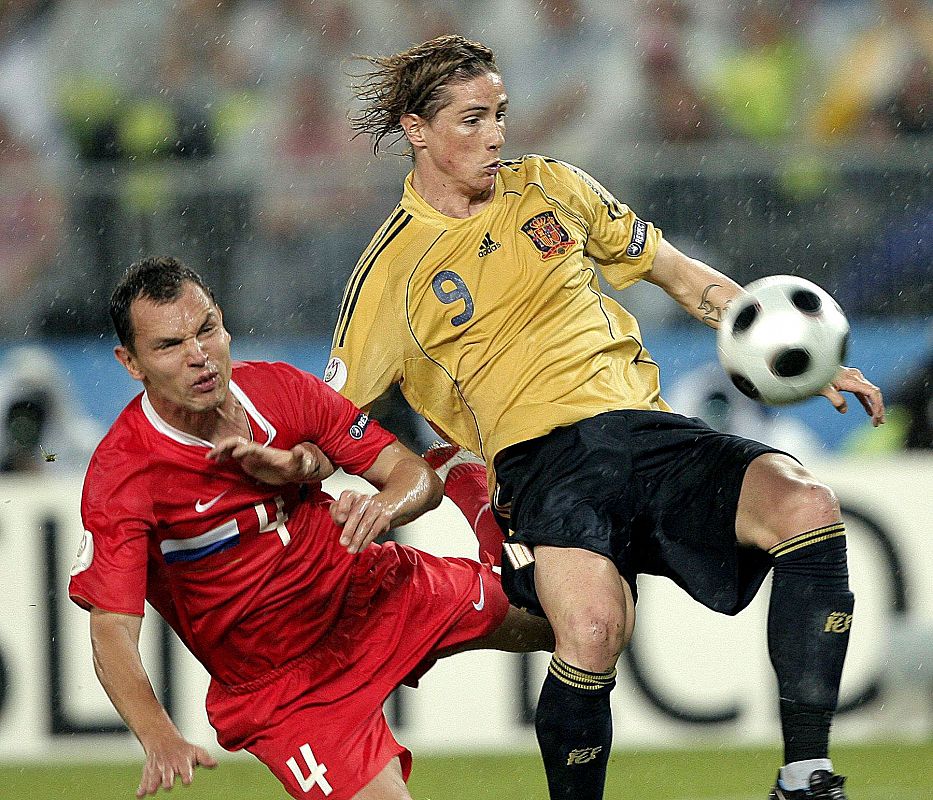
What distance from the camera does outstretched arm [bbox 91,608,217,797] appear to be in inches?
114

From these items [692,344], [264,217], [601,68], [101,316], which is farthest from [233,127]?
[692,344]

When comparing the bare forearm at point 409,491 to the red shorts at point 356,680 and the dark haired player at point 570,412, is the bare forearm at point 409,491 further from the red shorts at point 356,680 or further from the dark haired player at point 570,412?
the red shorts at point 356,680

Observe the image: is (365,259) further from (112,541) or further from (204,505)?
(112,541)

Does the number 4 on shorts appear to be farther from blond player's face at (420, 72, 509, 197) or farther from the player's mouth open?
blond player's face at (420, 72, 509, 197)

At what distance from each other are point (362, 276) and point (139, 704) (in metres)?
1.32

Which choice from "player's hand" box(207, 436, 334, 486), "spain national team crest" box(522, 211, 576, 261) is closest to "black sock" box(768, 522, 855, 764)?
"spain national team crest" box(522, 211, 576, 261)

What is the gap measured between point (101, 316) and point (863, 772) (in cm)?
405

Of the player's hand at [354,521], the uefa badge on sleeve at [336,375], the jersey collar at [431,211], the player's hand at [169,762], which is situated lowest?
the player's hand at [169,762]

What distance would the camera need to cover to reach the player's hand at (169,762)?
9.43 feet

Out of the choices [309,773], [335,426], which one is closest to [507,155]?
[335,426]

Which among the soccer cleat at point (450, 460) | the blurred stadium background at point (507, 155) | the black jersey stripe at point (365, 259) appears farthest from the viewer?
the blurred stadium background at point (507, 155)

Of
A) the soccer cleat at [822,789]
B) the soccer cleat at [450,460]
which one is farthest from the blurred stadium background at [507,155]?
the soccer cleat at [822,789]

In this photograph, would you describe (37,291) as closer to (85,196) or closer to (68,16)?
(85,196)

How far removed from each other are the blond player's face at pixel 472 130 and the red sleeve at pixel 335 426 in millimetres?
684
